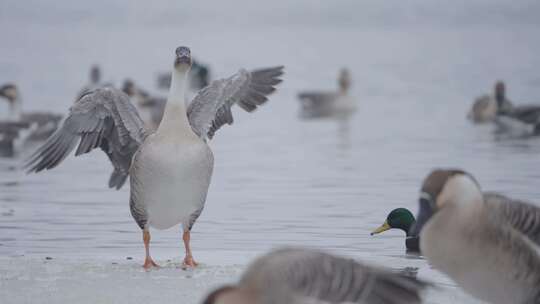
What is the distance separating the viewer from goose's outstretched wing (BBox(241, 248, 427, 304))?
469 centimetres

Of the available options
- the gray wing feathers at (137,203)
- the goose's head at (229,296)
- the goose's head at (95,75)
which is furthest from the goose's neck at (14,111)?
the goose's head at (229,296)

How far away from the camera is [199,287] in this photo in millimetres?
6918

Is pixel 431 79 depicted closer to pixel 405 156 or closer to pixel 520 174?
pixel 405 156

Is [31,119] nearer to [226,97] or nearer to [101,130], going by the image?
[226,97]

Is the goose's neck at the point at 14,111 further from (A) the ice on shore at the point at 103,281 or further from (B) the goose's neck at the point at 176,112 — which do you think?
(B) the goose's neck at the point at 176,112

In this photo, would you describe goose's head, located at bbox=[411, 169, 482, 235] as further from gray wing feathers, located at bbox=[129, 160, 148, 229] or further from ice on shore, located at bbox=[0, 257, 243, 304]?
gray wing feathers, located at bbox=[129, 160, 148, 229]

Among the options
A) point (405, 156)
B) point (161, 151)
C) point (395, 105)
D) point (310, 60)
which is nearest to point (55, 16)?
point (310, 60)

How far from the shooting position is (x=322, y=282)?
4.72 metres

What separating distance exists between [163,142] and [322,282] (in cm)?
300

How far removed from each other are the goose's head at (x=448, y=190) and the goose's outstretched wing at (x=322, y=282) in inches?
16.4

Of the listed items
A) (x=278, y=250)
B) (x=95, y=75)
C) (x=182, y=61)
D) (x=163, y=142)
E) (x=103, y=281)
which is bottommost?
(x=103, y=281)

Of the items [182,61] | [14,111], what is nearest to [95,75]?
[14,111]

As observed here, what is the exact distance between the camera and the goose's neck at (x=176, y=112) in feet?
24.8

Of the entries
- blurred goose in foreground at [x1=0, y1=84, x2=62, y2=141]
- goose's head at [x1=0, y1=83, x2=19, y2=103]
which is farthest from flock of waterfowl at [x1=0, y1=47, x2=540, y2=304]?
goose's head at [x1=0, y1=83, x2=19, y2=103]
